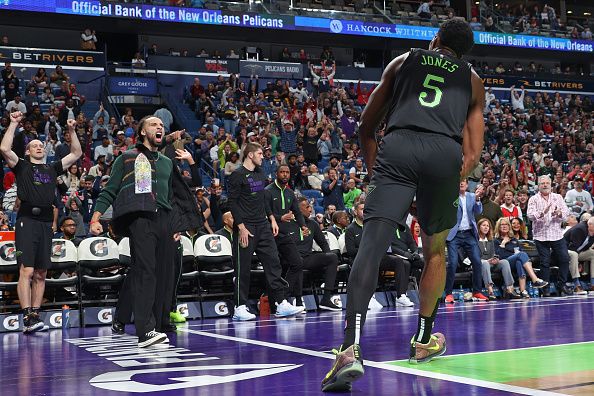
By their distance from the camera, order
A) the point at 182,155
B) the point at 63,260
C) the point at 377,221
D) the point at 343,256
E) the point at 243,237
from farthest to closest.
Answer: the point at 343,256 < the point at 63,260 < the point at 243,237 < the point at 182,155 < the point at 377,221

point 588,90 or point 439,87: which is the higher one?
point 588,90

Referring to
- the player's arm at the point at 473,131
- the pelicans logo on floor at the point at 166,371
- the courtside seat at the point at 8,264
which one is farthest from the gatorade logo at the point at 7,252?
the player's arm at the point at 473,131

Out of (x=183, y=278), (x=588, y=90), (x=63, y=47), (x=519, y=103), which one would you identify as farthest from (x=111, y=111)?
(x=588, y=90)

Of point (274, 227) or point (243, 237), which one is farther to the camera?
point (274, 227)

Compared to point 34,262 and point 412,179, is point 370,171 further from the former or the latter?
point 34,262

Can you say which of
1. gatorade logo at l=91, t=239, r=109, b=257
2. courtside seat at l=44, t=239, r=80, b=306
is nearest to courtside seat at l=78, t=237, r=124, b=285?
gatorade logo at l=91, t=239, r=109, b=257

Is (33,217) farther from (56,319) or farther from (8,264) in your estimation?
(56,319)

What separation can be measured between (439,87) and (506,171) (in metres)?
16.7

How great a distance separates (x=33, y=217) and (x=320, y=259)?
Answer: 162 inches

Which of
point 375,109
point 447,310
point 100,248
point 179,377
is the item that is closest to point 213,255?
point 100,248

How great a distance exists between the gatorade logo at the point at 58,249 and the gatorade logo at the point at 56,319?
2.75 ft

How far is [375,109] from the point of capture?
15.6 ft

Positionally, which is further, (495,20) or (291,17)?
(495,20)

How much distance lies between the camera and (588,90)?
1385 inches
